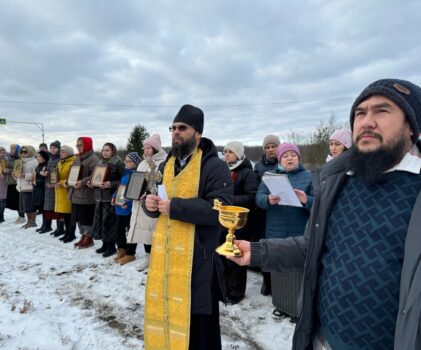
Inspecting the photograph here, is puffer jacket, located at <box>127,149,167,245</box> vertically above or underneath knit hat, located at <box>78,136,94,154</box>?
underneath

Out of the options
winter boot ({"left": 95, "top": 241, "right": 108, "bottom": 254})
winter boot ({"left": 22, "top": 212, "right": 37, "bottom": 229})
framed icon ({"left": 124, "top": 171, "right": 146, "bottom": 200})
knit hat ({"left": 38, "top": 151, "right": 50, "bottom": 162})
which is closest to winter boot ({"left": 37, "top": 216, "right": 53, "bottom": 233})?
winter boot ({"left": 22, "top": 212, "right": 37, "bottom": 229})

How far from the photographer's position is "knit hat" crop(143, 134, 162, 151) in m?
5.32

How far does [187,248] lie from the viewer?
8.70 ft

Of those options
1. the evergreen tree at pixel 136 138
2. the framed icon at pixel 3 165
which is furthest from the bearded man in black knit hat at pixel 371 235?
the evergreen tree at pixel 136 138

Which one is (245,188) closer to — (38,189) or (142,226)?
(142,226)

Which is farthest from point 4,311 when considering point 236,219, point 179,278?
point 236,219

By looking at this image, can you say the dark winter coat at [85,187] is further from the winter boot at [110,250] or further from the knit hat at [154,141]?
the knit hat at [154,141]

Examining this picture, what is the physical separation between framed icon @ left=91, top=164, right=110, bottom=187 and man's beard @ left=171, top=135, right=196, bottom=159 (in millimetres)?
3865

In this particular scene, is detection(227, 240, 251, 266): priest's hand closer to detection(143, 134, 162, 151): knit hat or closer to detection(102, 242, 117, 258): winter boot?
detection(143, 134, 162, 151): knit hat

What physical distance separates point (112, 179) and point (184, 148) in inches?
158

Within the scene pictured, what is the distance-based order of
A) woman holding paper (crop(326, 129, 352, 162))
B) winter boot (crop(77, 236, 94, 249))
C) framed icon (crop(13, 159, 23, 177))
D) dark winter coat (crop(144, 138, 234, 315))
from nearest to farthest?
dark winter coat (crop(144, 138, 234, 315)), woman holding paper (crop(326, 129, 352, 162)), winter boot (crop(77, 236, 94, 249)), framed icon (crop(13, 159, 23, 177))

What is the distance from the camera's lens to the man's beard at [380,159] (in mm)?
1436

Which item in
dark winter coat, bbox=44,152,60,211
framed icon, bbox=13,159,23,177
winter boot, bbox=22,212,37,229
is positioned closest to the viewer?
dark winter coat, bbox=44,152,60,211

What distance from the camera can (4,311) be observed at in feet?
12.9
